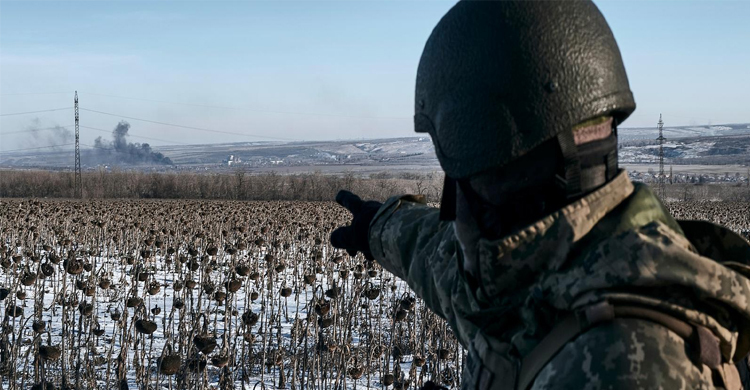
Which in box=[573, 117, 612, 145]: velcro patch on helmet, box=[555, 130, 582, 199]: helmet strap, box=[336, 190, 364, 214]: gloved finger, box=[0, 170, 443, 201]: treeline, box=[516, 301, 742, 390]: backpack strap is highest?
box=[573, 117, 612, 145]: velcro patch on helmet

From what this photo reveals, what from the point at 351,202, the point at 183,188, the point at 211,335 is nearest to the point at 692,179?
the point at 183,188

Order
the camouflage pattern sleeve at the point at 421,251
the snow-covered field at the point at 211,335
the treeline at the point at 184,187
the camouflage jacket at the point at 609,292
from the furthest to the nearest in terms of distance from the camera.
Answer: the treeline at the point at 184,187, the snow-covered field at the point at 211,335, the camouflage pattern sleeve at the point at 421,251, the camouflage jacket at the point at 609,292

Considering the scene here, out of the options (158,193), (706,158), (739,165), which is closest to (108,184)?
(158,193)

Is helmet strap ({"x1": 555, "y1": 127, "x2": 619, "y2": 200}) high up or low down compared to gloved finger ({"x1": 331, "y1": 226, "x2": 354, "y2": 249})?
up

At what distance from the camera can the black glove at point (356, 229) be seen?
7.96 ft

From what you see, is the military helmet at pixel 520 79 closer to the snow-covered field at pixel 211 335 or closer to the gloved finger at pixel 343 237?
the gloved finger at pixel 343 237

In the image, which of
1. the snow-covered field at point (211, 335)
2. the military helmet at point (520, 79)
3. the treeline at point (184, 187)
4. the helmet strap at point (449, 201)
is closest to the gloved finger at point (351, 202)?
the helmet strap at point (449, 201)

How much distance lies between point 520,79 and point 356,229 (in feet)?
3.52

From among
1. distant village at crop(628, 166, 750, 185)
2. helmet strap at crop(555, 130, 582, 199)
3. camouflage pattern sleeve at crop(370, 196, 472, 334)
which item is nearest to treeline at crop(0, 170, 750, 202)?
camouflage pattern sleeve at crop(370, 196, 472, 334)

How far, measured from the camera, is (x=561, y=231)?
4.57 ft

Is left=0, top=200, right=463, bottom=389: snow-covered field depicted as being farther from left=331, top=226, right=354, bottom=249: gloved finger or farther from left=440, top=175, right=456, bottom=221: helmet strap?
left=440, top=175, right=456, bottom=221: helmet strap

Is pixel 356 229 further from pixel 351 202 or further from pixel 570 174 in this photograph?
pixel 570 174

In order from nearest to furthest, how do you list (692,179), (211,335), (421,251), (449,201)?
(449,201), (421,251), (211,335), (692,179)

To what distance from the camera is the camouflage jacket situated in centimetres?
123
